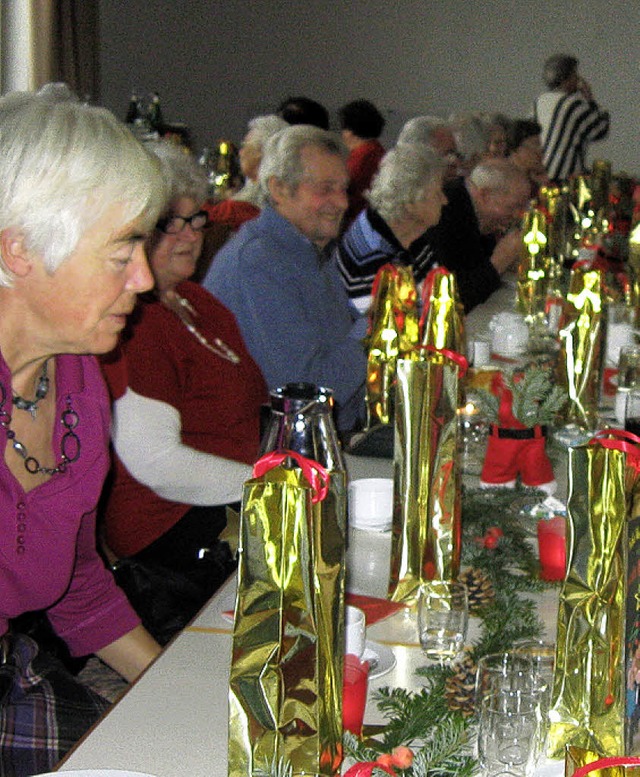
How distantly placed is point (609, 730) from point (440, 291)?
130 centimetres

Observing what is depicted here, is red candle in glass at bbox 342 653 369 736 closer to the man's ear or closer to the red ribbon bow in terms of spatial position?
the red ribbon bow

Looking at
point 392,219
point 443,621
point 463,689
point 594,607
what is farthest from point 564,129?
point 594,607

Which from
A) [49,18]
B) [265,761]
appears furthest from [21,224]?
[49,18]

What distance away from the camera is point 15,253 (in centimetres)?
158

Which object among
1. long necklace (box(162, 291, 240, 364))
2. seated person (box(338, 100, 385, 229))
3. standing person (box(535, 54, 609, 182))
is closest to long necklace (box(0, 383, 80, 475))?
long necklace (box(162, 291, 240, 364))

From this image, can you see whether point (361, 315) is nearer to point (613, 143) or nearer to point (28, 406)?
point (28, 406)

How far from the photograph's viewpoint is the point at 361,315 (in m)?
3.89

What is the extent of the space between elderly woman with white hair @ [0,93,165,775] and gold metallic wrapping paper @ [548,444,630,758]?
0.76 m

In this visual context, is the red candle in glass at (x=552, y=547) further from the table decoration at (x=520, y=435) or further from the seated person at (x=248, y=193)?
the seated person at (x=248, y=193)

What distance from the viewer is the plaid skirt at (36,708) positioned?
158 centimetres

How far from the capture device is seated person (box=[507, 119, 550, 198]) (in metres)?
6.78

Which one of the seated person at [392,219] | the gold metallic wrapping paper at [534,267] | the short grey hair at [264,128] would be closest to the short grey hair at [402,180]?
the seated person at [392,219]

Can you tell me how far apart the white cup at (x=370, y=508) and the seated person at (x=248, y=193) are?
2226 mm

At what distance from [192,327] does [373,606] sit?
1.26 meters
